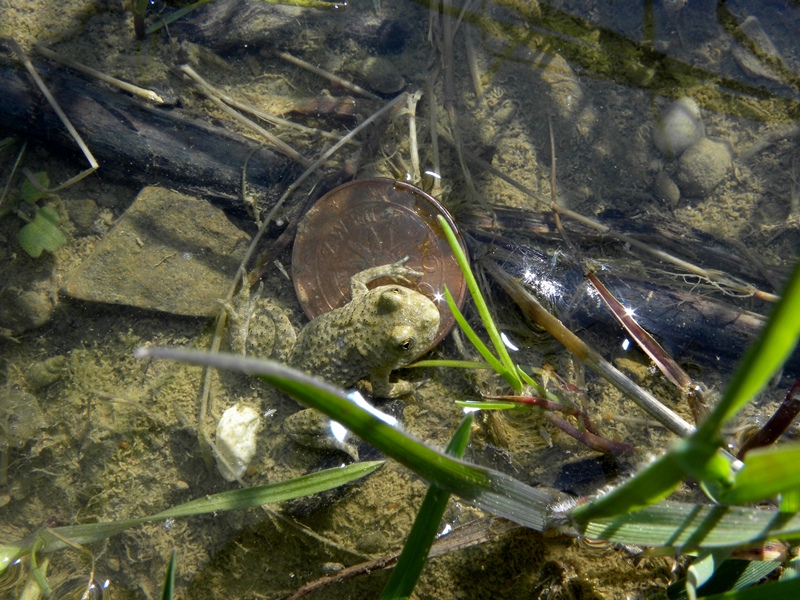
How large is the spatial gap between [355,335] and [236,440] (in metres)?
1.12

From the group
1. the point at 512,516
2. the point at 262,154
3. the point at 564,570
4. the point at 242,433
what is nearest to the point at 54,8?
the point at 262,154

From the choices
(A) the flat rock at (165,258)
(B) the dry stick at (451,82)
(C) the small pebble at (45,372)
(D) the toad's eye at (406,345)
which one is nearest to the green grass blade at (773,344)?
(D) the toad's eye at (406,345)

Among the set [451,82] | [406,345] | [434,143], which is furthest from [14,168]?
[451,82]

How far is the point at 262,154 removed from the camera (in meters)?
4.02

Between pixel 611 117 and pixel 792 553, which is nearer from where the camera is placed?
pixel 792 553

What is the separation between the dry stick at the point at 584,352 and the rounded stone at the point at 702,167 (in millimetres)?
1708

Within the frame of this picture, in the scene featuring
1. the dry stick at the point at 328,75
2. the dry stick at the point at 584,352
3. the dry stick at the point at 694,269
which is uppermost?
the dry stick at the point at 328,75

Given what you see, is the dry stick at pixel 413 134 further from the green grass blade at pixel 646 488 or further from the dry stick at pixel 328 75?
the green grass blade at pixel 646 488

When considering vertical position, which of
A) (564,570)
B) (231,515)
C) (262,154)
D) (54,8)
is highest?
(54,8)

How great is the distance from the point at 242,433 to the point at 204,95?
2914 mm

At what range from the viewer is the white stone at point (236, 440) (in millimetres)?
3424

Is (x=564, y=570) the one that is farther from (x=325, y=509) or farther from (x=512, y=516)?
(x=325, y=509)

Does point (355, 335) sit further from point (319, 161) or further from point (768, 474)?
point (768, 474)

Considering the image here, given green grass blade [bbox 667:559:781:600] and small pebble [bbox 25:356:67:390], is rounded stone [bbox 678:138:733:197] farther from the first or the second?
small pebble [bbox 25:356:67:390]
